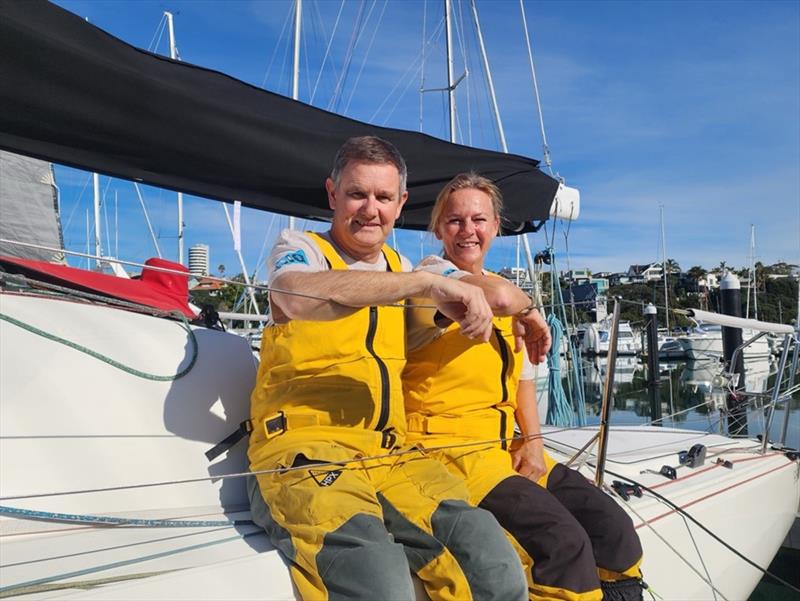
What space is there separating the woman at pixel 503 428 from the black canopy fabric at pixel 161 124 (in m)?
0.57

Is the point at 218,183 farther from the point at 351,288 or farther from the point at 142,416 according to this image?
the point at 351,288

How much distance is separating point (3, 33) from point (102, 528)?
134 centimetres

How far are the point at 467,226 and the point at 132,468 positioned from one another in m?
1.34

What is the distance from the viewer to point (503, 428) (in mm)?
2037

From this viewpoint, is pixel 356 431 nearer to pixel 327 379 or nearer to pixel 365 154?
pixel 327 379

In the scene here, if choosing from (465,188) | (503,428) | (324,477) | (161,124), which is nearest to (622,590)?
(503,428)

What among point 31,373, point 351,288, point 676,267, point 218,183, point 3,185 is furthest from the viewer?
point 676,267

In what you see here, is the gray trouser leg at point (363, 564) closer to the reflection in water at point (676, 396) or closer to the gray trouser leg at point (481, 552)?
the gray trouser leg at point (481, 552)

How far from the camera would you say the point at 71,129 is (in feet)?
6.18

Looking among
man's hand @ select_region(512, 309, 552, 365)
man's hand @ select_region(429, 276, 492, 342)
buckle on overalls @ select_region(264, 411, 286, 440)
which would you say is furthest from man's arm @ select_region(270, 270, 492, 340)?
man's hand @ select_region(512, 309, 552, 365)

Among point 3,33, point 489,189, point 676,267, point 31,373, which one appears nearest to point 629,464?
point 489,189

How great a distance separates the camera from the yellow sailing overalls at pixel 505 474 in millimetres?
1615

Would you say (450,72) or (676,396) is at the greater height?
(450,72)

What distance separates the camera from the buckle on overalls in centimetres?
161
